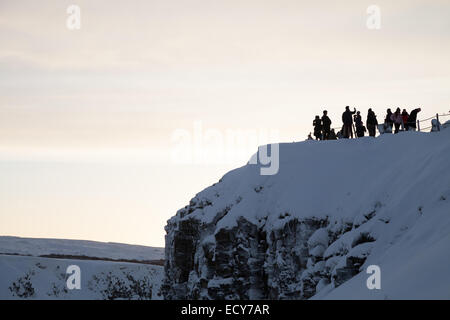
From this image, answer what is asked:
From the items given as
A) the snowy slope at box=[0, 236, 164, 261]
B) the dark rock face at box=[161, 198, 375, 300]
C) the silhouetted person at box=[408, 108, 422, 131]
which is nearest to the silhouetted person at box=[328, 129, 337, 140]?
the silhouetted person at box=[408, 108, 422, 131]

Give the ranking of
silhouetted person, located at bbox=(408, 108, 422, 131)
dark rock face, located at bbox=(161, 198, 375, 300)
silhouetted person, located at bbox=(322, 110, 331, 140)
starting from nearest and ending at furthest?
dark rock face, located at bbox=(161, 198, 375, 300) < silhouetted person, located at bbox=(408, 108, 422, 131) < silhouetted person, located at bbox=(322, 110, 331, 140)

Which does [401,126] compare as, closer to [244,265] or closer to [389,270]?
[244,265]

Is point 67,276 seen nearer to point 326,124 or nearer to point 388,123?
point 326,124

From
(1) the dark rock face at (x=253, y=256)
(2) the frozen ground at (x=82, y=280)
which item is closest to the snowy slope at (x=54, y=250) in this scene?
(2) the frozen ground at (x=82, y=280)

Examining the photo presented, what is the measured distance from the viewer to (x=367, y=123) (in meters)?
44.8

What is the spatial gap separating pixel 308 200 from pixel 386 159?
14.9 ft

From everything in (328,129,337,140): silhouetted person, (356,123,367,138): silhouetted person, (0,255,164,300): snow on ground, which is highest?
(328,129,337,140): silhouetted person

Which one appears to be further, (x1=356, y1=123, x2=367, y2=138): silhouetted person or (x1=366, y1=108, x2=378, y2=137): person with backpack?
(x1=356, y1=123, x2=367, y2=138): silhouetted person

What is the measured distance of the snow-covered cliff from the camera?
1271 inches

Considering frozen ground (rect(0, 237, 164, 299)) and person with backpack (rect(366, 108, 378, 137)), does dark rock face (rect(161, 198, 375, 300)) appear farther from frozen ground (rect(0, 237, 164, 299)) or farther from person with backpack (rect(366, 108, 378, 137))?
frozen ground (rect(0, 237, 164, 299))

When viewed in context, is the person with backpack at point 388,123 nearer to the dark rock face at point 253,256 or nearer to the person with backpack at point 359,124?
the person with backpack at point 359,124

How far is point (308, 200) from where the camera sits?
41844 mm

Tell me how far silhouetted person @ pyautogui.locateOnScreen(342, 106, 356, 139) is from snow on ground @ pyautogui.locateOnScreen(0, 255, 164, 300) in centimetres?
2931
